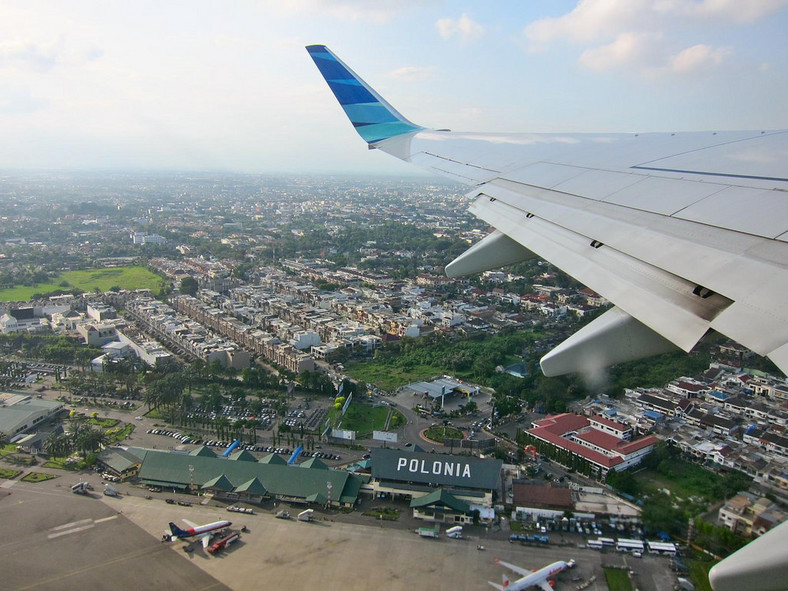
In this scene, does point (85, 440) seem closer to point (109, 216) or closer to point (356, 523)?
point (356, 523)

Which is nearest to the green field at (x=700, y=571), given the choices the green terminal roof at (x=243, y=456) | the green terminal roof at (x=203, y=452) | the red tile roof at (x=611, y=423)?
the red tile roof at (x=611, y=423)

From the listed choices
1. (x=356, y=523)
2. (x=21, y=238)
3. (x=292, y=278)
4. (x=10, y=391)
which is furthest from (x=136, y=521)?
(x=21, y=238)

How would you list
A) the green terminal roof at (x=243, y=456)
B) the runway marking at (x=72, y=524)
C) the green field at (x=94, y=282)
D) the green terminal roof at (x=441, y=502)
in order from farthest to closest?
the green field at (x=94, y=282)
the green terminal roof at (x=243, y=456)
the green terminal roof at (x=441, y=502)
the runway marking at (x=72, y=524)

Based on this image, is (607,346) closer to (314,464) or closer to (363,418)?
(314,464)

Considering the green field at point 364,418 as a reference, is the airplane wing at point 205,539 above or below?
above

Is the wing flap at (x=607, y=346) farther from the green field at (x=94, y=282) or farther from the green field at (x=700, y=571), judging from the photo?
the green field at (x=94, y=282)

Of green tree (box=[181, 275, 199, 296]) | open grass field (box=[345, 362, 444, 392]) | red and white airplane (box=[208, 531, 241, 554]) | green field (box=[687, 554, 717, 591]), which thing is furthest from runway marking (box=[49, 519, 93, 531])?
green tree (box=[181, 275, 199, 296])
